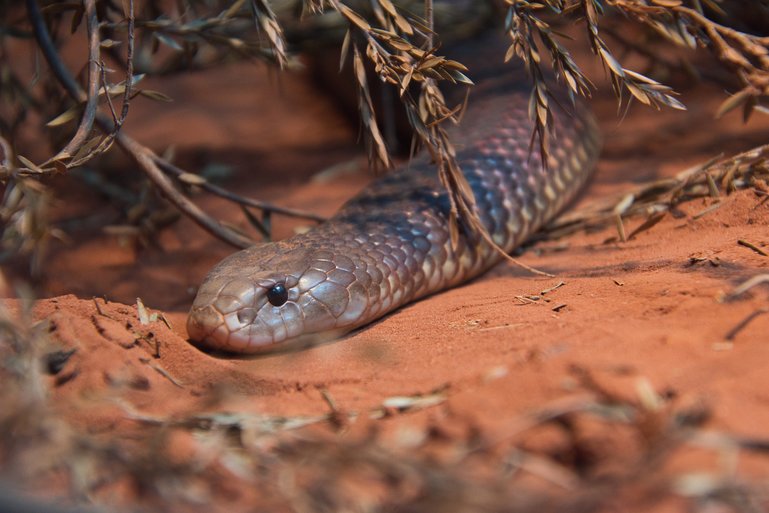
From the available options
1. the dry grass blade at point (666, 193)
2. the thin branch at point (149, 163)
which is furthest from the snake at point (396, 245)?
the thin branch at point (149, 163)

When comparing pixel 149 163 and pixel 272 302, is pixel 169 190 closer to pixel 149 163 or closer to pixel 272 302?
pixel 149 163

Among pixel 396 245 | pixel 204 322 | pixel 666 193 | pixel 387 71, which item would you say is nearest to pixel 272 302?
pixel 204 322

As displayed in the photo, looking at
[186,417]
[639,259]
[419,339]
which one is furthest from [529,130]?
[186,417]

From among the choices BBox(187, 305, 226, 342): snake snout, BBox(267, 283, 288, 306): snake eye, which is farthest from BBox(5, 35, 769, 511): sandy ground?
BBox(267, 283, 288, 306): snake eye

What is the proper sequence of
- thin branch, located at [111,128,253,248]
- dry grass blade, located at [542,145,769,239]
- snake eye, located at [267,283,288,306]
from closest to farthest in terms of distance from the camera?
snake eye, located at [267,283,288,306], dry grass blade, located at [542,145,769,239], thin branch, located at [111,128,253,248]

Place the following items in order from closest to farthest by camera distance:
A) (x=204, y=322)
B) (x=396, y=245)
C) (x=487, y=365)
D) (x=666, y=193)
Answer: (x=487, y=365) < (x=204, y=322) < (x=396, y=245) < (x=666, y=193)

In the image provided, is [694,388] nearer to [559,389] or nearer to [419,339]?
[559,389]

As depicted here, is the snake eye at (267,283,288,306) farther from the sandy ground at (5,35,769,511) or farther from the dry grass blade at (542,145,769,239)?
the dry grass blade at (542,145,769,239)
